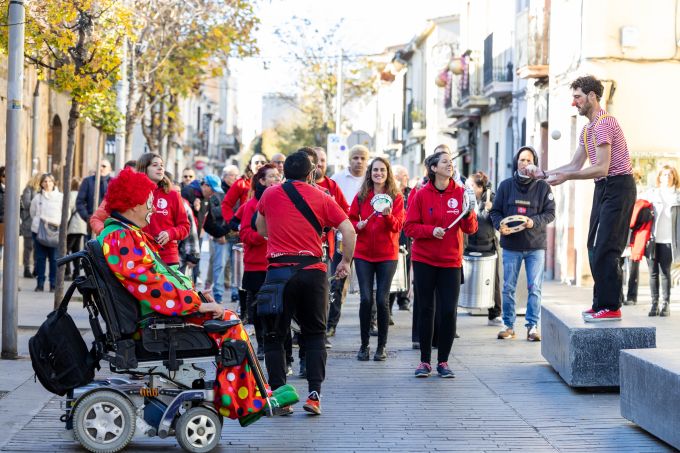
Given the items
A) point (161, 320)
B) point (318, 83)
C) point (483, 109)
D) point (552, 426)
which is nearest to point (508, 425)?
point (552, 426)

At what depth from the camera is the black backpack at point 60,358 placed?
23.3ft

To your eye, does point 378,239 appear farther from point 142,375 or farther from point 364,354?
point 142,375

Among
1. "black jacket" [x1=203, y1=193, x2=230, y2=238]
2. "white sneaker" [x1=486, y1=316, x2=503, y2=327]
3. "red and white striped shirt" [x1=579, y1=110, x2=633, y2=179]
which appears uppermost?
"red and white striped shirt" [x1=579, y1=110, x2=633, y2=179]

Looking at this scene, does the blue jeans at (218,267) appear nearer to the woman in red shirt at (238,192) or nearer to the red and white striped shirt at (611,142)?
the woman in red shirt at (238,192)

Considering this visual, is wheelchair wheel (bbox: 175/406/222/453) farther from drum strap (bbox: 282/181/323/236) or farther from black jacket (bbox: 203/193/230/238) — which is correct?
black jacket (bbox: 203/193/230/238)

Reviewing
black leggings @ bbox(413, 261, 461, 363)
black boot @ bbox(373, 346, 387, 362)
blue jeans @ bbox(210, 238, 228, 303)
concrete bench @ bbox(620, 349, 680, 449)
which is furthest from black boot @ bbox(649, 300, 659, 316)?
concrete bench @ bbox(620, 349, 680, 449)

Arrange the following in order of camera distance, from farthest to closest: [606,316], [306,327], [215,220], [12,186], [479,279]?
[215,220], [479,279], [12,186], [606,316], [306,327]

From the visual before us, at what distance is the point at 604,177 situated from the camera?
912cm

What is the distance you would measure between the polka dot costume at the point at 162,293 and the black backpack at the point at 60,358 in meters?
0.32

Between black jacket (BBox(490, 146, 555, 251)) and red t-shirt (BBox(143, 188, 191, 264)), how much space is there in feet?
10.5

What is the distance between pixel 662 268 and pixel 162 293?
9.95 metres

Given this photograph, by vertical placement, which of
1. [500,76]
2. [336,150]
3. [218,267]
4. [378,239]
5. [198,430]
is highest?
[500,76]

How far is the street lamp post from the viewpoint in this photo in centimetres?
1063

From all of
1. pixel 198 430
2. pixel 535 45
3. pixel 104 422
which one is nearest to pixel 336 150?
pixel 535 45
